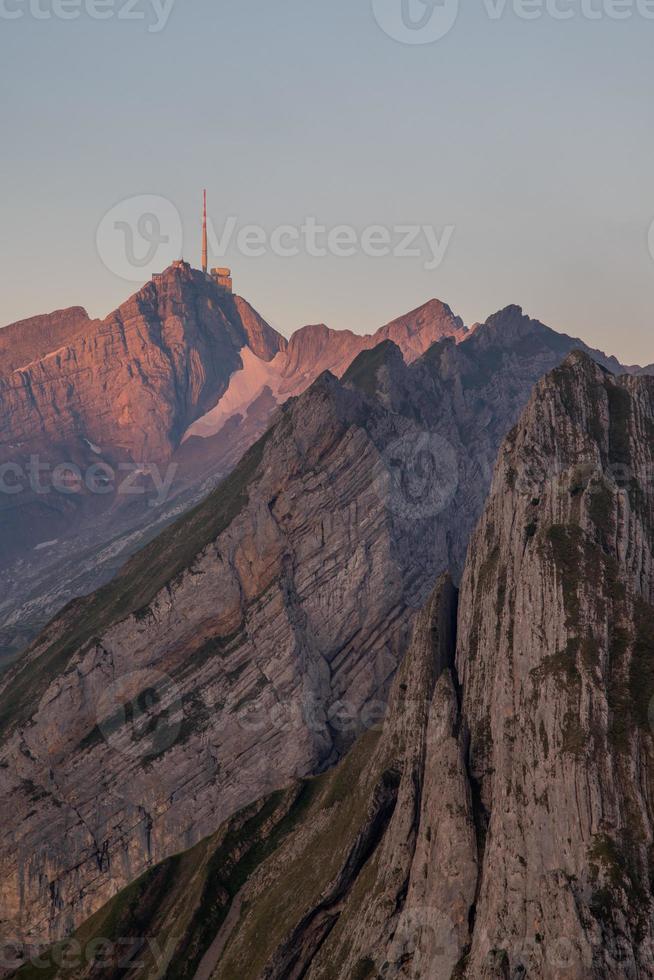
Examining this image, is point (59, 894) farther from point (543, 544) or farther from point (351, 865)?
point (543, 544)

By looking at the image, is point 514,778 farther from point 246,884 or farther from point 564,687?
point 246,884

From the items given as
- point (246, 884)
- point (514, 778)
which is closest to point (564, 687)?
point (514, 778)

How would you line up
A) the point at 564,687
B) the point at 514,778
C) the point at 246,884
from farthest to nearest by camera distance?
the point at 246,884
the point at 514,778
the point at 564,687

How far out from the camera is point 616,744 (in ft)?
315

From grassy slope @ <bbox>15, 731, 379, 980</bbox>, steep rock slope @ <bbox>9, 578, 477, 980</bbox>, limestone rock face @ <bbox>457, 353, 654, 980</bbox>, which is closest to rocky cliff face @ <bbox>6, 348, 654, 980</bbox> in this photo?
limestone rock face @ <bbox>457, 353, 654, 980</bbox>

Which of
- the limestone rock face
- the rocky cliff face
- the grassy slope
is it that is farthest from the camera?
the grassy slope

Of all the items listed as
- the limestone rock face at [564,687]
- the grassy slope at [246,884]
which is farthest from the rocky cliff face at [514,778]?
the grassy slope at [246,884]

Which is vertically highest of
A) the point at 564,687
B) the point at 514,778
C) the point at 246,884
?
the point at 564,687

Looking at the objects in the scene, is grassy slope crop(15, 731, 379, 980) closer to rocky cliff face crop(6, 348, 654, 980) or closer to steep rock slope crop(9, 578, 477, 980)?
steep rock slope crop(9, 578, 477, 980)

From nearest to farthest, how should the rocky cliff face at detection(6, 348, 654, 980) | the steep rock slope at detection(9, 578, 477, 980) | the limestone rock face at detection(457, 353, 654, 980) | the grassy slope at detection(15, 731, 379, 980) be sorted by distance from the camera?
the limestone rock face at detection(457, 353, 654, 980) → the rocky cliff face at detection(6, 348, 654, 980) → the steep rock slope at detection(9, 578, 477, 980) → the grassy slope at detection(15, 731, 379, 980)

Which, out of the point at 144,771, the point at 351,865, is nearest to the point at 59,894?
the point at 144,771

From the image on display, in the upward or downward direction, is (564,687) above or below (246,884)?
above

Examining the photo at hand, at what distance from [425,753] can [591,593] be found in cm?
3152

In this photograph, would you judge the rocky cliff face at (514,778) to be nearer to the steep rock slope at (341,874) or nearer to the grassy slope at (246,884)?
the steep rock slope at (341,874)
